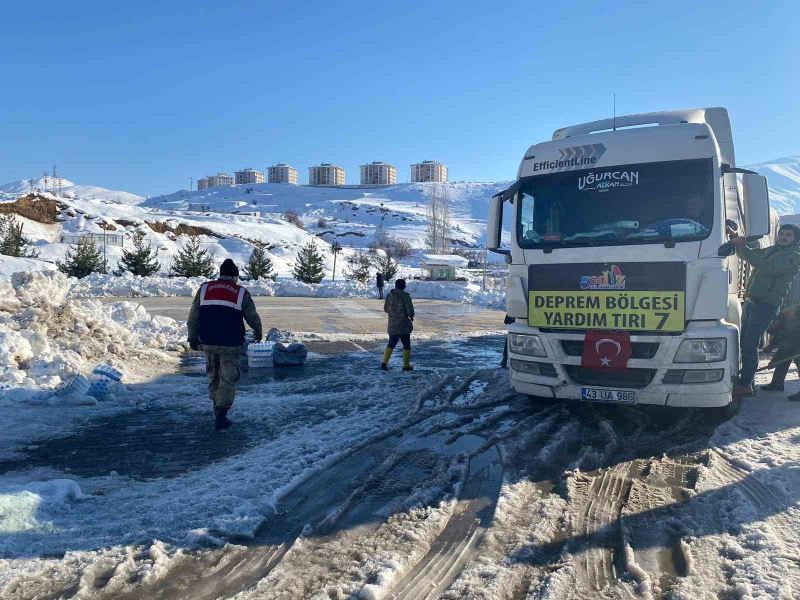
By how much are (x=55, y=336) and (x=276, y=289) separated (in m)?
23.7

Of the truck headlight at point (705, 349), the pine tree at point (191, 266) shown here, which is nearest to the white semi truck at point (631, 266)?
the truck headlight at point (705, 349)

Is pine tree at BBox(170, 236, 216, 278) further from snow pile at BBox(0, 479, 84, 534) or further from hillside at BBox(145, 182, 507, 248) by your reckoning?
hillside at BBox(145, 182, 507, 248)

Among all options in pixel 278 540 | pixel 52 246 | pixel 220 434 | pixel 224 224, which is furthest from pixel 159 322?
pixel 224 224

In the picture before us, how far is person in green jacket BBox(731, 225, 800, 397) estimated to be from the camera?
22.5 ft

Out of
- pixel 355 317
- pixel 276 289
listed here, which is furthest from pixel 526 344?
pixel 276 289

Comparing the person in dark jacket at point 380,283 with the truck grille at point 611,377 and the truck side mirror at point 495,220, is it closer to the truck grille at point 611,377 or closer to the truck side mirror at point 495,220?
the truck side mirror at point 495,220

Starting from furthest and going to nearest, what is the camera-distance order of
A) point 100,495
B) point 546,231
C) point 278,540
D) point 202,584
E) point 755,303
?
point 755,303 → point 546,231 → point 100,495 → point 278,540 → point 202,584

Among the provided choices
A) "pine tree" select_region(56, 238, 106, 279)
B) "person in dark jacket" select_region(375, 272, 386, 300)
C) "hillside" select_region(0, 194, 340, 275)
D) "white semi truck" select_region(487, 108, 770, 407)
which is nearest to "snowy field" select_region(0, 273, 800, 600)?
"white semi truck" select_region(487, 108, 770, 407)

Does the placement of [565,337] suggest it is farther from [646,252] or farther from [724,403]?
[724,403]

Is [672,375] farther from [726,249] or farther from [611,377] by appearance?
[726,249]

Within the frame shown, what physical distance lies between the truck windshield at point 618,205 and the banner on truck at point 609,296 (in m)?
0.30

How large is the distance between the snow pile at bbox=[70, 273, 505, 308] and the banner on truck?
20005mm

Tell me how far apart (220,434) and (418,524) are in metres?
3.03

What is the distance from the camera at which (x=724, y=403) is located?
18.7 ft
